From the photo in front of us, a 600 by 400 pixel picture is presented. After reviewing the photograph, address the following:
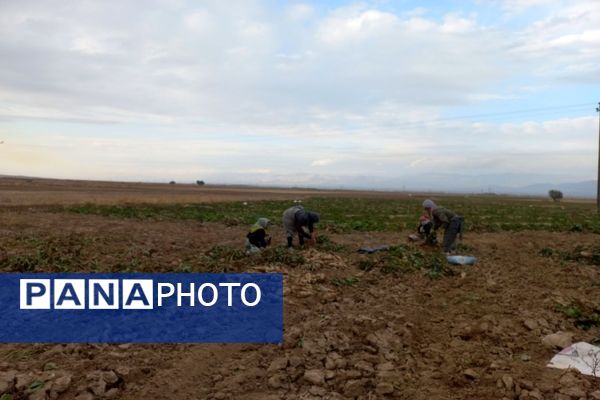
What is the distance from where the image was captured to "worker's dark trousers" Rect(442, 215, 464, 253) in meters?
12.2

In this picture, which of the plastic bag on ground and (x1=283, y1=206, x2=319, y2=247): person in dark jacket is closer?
the plastic bag on ground

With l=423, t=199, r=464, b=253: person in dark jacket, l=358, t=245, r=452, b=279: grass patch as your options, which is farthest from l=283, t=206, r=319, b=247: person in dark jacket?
l=423, t=199, r=464, b=253: person in dark jacket

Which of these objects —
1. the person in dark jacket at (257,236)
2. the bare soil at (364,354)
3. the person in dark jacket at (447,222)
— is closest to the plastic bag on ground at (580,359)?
the bare soil at (364,354)

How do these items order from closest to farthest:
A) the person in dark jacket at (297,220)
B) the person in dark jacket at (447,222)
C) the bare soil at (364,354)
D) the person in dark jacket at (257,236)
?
the bare soil at (364,354)
the person in dark jacket at (257,236)
the person in dark jacket at (297,220)
the person in dark jacket at (447,222)

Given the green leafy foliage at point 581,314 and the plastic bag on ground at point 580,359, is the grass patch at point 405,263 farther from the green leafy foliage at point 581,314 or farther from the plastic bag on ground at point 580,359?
the plastic bag on ground at point 580,359

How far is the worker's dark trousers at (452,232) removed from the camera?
12.2 metres

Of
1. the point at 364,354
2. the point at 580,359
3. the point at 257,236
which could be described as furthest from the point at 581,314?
the point at 257,236

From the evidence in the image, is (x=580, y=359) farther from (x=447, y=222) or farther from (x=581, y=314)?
(x=447, y=222)

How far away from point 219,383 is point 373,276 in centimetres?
526

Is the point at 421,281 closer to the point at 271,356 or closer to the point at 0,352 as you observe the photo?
the point at 271,356

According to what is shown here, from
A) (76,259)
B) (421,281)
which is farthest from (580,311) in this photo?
(76,259)

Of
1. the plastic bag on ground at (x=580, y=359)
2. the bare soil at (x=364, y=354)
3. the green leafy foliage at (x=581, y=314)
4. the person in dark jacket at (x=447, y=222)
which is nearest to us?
the bare soil at (x=364, y=354)

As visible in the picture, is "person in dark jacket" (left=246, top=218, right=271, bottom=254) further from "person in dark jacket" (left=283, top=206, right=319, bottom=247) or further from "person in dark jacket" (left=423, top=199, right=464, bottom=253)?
"person in dark jacket" (left=423, top=199, right=464, bottom=253)

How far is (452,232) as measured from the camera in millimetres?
12312
